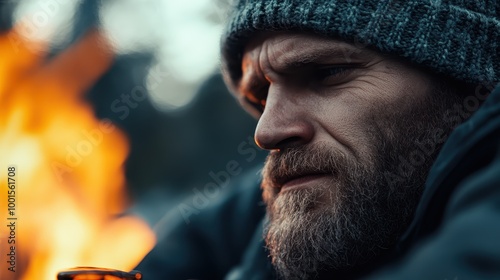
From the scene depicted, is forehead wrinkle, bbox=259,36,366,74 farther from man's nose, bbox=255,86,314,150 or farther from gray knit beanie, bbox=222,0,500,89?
man's nose, bbox=255,86,314,150

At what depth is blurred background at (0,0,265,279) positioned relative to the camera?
4270mm

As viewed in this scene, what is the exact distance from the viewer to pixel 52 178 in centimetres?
477

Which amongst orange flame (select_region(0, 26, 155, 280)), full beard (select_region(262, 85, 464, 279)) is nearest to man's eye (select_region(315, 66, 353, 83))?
full beard (select_region(262, 85, 464, 279))

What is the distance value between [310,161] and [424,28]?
548 mm

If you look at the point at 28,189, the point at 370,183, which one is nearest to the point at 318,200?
the point at 370,183

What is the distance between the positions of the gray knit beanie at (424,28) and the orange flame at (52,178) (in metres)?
1.78

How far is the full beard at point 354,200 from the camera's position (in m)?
2.04

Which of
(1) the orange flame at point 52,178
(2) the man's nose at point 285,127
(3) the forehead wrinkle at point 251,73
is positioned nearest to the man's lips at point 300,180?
(2) the man's nose at point 285,127

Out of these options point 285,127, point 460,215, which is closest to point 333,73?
point 285,127

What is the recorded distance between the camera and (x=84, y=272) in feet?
5.57

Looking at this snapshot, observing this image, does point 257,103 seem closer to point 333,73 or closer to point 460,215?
point 333,73

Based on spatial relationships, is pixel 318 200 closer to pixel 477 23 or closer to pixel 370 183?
pixel 370 183

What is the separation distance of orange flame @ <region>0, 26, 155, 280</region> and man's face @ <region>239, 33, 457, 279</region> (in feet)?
4.91

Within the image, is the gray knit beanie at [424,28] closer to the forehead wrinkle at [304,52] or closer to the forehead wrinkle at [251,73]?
the forehead wrinkle at [304,52]
